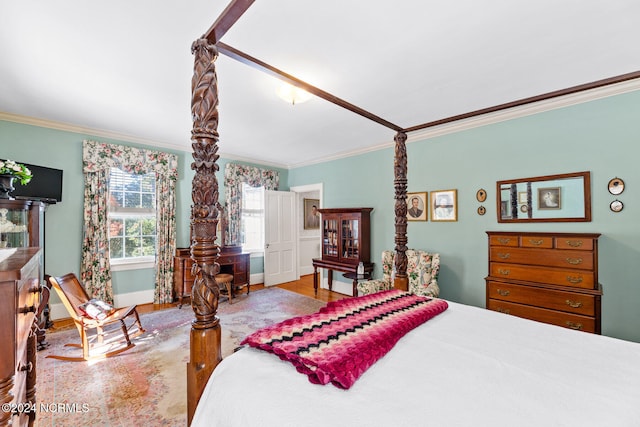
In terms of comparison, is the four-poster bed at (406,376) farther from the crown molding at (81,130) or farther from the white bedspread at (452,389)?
the crown molding at (81,130)

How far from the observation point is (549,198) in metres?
3.08

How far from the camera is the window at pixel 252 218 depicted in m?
5.74

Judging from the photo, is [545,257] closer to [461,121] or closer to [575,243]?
[575,243]

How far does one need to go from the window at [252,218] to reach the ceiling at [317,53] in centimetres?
256

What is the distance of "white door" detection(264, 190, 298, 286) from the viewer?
18.4ft

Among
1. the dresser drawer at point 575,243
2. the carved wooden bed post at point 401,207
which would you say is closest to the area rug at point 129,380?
the carved wooden bed post at point 401,207

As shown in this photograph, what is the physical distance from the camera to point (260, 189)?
5.96 m

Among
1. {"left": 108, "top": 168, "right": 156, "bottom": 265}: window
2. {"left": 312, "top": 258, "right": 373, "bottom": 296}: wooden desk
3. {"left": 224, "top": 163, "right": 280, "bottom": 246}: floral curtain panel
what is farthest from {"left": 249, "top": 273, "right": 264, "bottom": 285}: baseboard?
{"left": 108, "top": 168, "right": 156, "bottom": 265}: window

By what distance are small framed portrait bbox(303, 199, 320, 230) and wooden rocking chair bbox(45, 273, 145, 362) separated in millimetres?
4384

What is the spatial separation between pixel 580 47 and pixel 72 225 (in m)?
5.73

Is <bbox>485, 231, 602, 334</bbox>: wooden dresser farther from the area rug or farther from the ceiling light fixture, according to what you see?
the area rug

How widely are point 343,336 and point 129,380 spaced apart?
2.15 meters

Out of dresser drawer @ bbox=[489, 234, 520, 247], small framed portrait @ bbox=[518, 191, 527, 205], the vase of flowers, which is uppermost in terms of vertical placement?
the vase of flowers

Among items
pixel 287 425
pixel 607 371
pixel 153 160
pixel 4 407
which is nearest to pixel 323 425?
pixel 287 425
